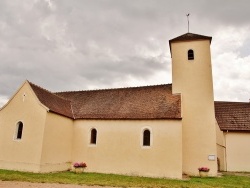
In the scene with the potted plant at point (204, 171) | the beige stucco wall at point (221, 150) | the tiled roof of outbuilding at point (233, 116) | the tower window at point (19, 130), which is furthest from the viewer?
the tiled roof of outbuilding at point (233, 116)

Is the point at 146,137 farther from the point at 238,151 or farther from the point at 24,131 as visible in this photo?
the point at 238,151

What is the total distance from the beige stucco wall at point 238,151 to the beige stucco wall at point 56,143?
16.8 m

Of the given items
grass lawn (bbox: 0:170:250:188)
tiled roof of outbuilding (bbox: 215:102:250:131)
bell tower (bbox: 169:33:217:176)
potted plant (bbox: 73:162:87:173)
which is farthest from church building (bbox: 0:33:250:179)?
tiled roof of outbuilding (bbox: 215:102:250:131)

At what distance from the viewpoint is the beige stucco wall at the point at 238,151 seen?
25031 mm

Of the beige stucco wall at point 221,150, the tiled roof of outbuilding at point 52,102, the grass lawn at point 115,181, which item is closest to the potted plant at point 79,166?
the grass lawn at point 115,181

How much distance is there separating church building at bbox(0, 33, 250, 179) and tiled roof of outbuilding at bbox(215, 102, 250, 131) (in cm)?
729

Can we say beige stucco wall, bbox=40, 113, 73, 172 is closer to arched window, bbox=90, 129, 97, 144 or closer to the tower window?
arched window, bbox=90, 129, 97, 144

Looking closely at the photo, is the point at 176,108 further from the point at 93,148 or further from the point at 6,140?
the point at 6,140

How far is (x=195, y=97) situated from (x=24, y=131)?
588 inches

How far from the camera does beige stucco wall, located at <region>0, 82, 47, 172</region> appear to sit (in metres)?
18.4

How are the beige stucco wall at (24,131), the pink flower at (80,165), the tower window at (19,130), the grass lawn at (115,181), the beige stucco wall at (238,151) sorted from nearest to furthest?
the grass lawn at (115,181), the beige stucco wall at (24,131), the pink flower at (80,165), the tower window at (19,130), the beige stucco wall at (238,151)

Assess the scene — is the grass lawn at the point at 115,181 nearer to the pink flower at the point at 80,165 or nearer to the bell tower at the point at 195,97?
the pink flower at the point at 80,165

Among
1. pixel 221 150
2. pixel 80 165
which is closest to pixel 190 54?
pixel 221 150

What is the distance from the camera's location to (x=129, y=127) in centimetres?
2017
